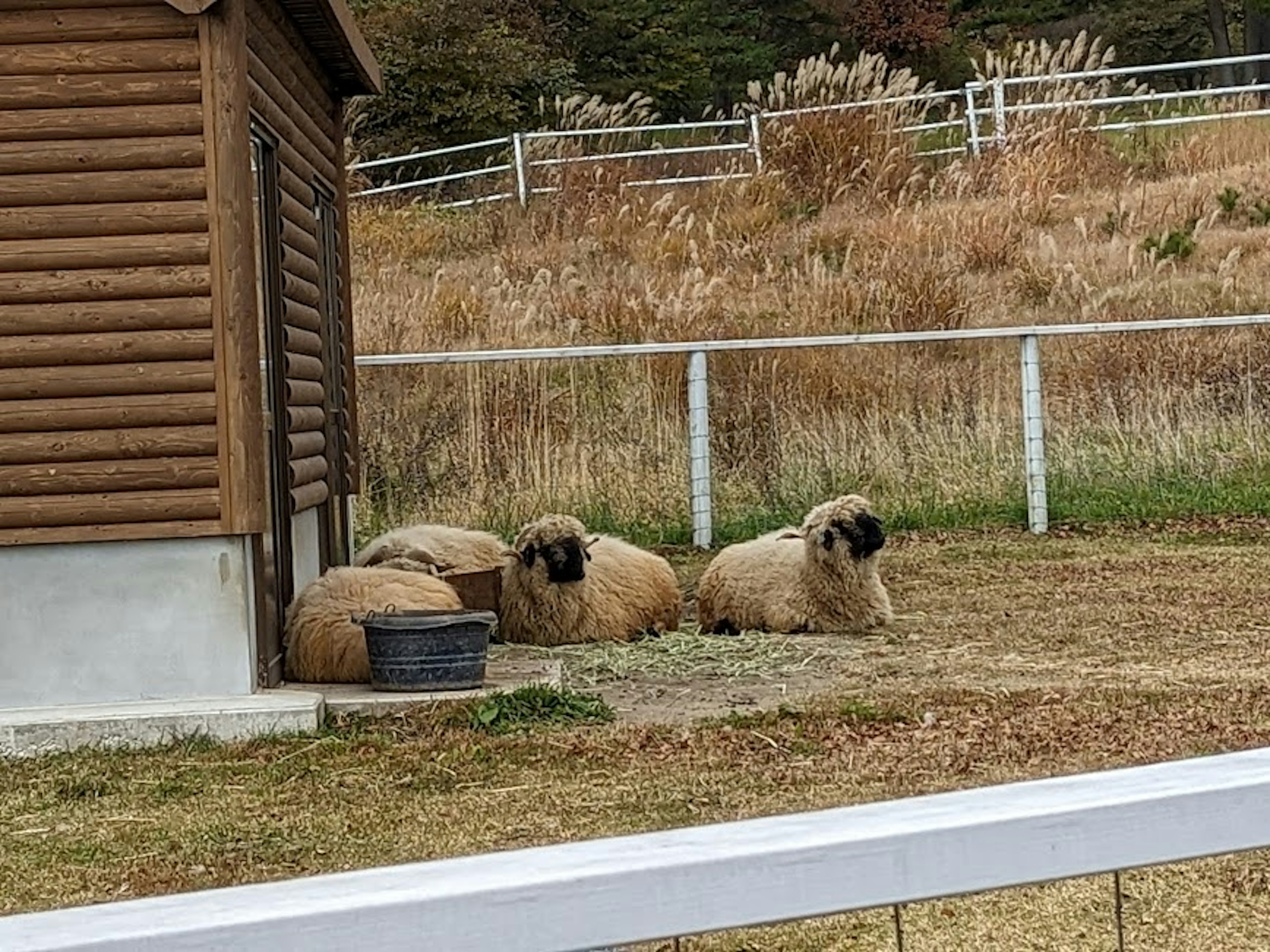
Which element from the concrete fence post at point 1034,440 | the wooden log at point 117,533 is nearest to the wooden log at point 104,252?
the wooden log at point 117,533

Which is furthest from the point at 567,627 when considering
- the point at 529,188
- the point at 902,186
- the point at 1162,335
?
the point at 529,188

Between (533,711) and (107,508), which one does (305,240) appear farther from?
(533,711)

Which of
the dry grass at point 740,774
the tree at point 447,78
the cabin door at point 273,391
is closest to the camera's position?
the dry grass at point 740,774

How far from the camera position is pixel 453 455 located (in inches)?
592

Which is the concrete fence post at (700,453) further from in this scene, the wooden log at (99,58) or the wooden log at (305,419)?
the wooden log at (99,58)

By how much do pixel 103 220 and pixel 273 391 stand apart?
1434 mm

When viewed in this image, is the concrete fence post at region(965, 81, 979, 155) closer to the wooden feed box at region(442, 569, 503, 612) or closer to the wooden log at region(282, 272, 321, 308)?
the wooden log at region(282, 272, 321, 308)

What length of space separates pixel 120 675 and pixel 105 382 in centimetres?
120

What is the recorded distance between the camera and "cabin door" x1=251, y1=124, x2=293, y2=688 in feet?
27.9

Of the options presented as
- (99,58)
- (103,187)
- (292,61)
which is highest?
(292,61)

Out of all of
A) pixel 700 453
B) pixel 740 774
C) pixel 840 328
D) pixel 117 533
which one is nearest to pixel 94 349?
pixel 117 533

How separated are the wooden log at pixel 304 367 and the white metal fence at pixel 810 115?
37.2 feet

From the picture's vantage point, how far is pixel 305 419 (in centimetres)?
974

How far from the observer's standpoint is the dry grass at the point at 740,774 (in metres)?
4.91
